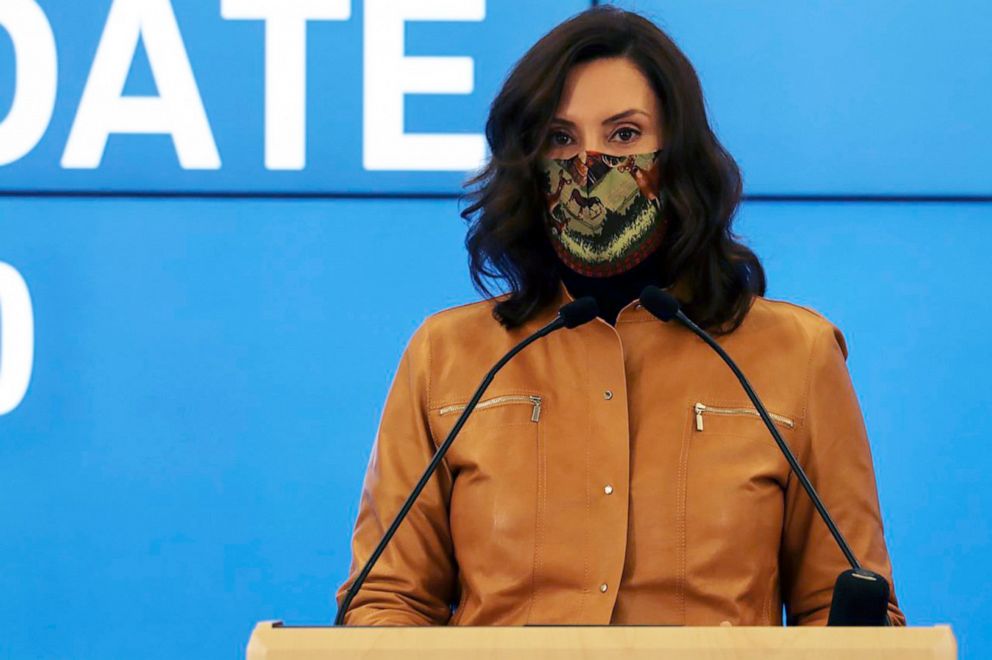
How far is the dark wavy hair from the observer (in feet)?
5.77

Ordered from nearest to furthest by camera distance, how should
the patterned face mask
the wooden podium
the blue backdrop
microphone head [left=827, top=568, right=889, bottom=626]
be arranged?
the wooden podium, microphone head [left=827, top=568, right=889, bottom=626], the patterned face mask, the blue backdrop

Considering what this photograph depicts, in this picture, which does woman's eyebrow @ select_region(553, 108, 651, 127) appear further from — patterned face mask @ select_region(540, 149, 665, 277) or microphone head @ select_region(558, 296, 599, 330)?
microphone head @ select_region(558, 296, 599, 330)

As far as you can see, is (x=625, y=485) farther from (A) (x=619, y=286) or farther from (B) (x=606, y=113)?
(B) (x=606, y=113)

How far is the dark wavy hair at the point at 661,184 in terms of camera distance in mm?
1759

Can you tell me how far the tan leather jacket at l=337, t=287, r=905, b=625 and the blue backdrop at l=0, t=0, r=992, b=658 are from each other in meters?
0.71

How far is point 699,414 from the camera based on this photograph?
1.67 metres

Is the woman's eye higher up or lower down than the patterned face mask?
higher up

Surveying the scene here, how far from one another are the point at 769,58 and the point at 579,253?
2.92 feet

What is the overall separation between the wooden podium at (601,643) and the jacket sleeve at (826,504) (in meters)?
0.55

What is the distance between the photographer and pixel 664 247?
180 centimetres

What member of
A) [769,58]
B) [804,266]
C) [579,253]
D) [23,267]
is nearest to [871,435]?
[804,266]

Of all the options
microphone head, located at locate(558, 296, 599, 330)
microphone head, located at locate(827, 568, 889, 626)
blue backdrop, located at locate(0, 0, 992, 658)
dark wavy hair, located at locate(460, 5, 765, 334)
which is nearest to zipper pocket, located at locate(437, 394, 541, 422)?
dark wavy hair, located at locate(460, 5, 765, 334)

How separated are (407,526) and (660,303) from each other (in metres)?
0.45

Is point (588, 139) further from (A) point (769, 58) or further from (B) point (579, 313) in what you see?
(A) point (769, 58)
